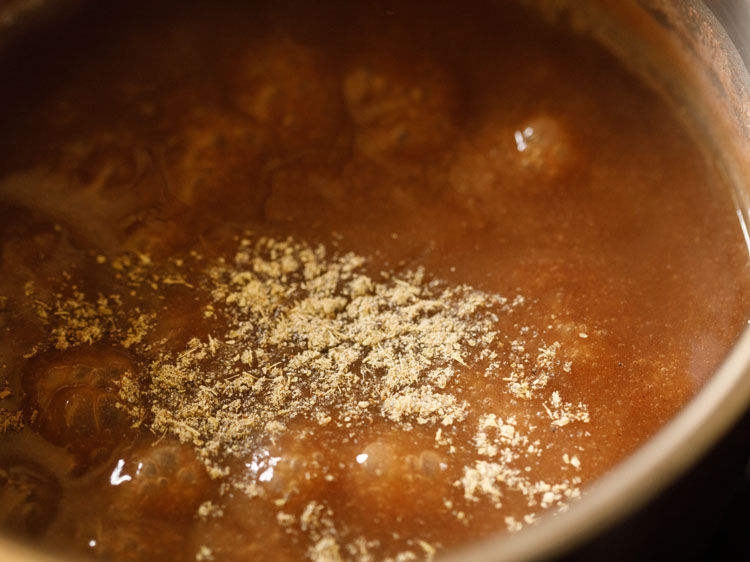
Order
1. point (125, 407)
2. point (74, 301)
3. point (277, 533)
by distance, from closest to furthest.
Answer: point (277, 533) < point (125, 407) < point (74, 301)

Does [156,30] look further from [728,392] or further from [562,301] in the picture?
[728,392]

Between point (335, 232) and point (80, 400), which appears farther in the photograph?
point (335, 232)

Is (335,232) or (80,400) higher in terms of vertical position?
(335,232)

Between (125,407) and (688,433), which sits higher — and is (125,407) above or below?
below

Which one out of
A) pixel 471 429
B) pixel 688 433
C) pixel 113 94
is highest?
→ pixel 688 433

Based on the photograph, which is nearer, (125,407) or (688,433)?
(688,433)

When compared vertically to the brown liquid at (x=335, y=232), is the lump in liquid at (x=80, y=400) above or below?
below

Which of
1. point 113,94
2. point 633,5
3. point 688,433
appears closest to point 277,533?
point 688,433

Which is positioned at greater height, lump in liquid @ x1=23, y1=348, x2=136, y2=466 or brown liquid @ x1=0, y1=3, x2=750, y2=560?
brown liquid @ x1=0, y1=3, x2=750, y2=560
